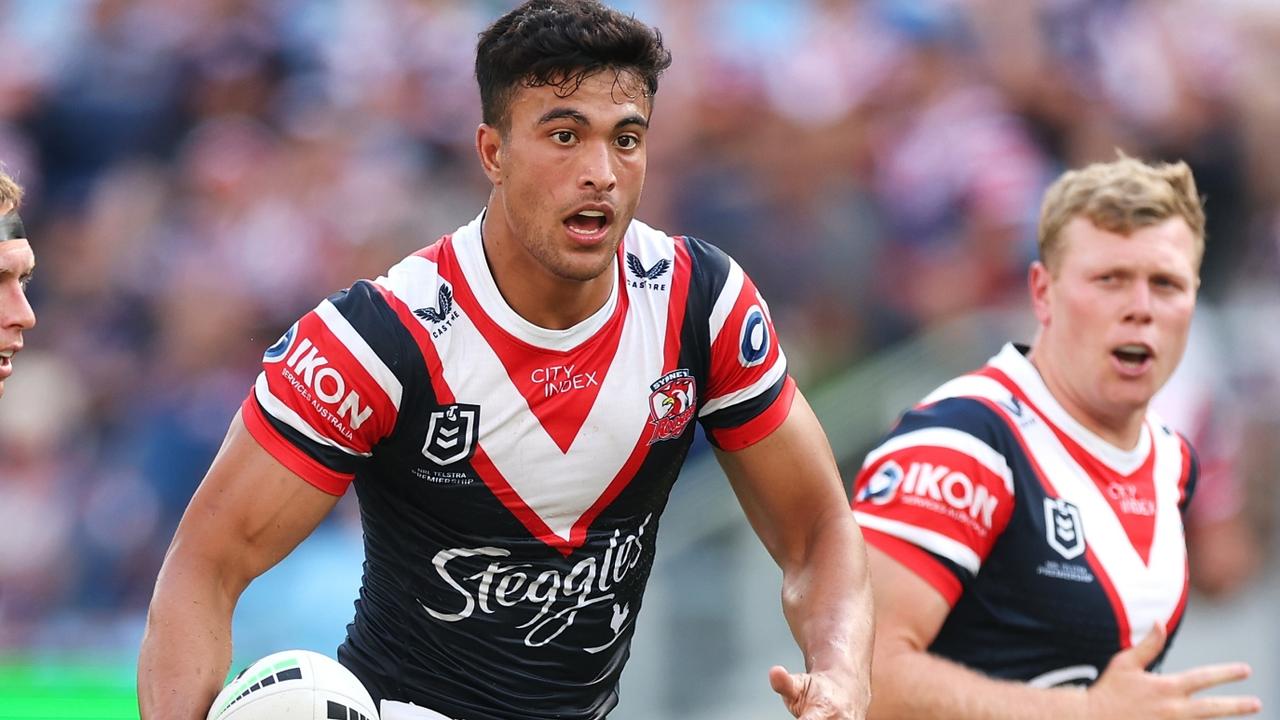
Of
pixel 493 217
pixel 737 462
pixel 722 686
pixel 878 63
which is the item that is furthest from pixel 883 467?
pixel 878 63

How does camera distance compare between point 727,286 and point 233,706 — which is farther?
point 727,286

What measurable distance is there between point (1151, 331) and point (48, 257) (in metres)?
7.36

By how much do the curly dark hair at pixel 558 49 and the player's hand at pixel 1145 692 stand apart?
6.54 ft

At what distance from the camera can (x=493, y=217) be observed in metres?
4.16

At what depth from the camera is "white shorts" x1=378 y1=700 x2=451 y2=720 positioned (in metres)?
4.15

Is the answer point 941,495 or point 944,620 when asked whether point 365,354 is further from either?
point 944,620

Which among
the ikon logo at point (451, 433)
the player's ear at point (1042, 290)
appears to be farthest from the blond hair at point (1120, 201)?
the ikon logo at point (451, 433)

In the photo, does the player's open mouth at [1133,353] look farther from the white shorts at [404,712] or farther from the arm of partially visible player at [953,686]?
the white shorts at [404,712]

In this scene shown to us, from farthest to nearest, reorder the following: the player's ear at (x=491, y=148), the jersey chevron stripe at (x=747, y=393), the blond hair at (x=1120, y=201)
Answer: the blond hair at (x=1120, y=201), the jersey chevron stripe at (x=747, y=393), the player's ear at (x=491, y=148)

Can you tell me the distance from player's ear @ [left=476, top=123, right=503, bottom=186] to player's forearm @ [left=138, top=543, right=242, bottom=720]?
3.68ft

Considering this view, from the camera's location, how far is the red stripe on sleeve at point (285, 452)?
12.6 ft

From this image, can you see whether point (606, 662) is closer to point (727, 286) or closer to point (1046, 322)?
point (727, 286)

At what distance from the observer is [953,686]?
4512 mm

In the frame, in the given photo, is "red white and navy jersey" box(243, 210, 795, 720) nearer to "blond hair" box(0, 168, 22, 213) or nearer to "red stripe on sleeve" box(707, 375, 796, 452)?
"red stripe on sleeve" box(707, 375, 796, 452)
